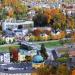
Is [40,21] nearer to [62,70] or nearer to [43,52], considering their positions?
[43,52]

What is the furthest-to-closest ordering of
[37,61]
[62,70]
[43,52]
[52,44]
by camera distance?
[52,44] < [43,52] < [37,61] < [62,70]

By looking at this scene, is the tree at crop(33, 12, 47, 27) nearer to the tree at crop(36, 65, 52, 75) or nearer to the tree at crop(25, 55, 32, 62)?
the tree at crop(25, 55, 32, 62)

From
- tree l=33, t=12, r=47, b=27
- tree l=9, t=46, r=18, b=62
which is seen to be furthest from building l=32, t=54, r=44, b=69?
tree l=33, t=12, r=47, b=27

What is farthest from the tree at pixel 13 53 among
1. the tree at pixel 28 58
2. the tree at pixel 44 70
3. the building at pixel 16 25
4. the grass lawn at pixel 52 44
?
the building at pixel 16 25

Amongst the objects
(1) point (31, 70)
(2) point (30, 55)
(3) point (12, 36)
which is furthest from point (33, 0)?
(1) point (31, 70)

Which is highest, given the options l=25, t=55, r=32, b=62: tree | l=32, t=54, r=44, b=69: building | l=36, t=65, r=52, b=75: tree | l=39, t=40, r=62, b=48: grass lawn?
l=36, t=65, r=52, b=75: tree

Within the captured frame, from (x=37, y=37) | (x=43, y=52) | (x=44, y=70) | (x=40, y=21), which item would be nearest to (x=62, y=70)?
(x=44, y=70)

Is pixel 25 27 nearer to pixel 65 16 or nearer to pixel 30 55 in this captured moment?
pixel 65 16

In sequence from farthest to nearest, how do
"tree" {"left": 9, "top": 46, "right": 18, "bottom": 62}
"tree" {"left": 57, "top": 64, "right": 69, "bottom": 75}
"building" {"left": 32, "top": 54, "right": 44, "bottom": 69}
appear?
"tree" {"left": 9, "top": 46, "right": 18, "bottom": 62} → "building" {"left": 32, "top": 54, "right": 44, "bottom": 69} → "tree" {"left": 57, "top": 64, "right": 69, "bottom": 75}

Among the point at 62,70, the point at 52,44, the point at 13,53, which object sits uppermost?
the point at 62,70
